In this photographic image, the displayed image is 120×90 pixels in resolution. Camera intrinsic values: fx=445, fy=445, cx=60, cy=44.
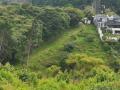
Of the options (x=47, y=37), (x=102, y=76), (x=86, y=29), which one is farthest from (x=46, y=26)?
(x=102, y=76)

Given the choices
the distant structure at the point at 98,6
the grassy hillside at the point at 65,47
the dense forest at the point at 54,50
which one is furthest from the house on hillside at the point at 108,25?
the distant structure at the point at 98,6

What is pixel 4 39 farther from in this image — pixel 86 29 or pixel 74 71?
pixel 86 29

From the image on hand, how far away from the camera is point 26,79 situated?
134ft

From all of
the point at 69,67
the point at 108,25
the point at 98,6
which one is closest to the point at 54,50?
the point at 69,67

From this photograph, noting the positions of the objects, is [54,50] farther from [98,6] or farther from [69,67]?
[98,6]

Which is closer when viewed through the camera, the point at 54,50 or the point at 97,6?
the point at 54,50

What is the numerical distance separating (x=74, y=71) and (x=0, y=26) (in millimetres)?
11152

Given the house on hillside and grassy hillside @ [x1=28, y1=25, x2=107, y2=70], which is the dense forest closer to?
grassy hillside @ [x1=28, y1=25, x2=107, y2=70]

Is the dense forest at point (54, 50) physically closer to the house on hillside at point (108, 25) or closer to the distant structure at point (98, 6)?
the house on hillside at point (108, 25)

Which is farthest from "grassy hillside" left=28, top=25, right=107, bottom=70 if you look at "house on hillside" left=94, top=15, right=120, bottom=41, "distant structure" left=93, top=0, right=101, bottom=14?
"distant structure" left=93, top=0, right=101, bottom=14

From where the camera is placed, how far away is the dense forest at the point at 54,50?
43.2m

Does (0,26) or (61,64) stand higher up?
(0,26)

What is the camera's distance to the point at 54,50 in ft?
189

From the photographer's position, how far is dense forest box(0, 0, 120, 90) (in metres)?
43.2
